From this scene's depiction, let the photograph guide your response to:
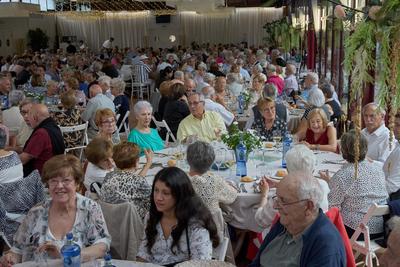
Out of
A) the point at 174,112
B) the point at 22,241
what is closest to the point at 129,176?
the point at 22,241

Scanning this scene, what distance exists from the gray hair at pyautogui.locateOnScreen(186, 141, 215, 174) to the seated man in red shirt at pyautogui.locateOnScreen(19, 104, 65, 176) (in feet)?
5.69

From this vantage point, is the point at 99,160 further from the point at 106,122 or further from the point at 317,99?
the point at 317,99

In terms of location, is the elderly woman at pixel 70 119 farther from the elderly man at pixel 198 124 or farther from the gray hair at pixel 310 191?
the gray hair at pixel 310 191

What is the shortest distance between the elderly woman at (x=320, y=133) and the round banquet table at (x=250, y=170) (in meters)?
0.10

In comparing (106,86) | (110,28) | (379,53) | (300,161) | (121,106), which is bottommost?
(121,106)

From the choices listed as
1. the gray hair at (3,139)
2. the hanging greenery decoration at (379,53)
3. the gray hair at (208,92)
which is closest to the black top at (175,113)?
the gray hair at (208,92)

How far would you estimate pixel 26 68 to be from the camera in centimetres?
1291

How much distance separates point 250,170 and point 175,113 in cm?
245

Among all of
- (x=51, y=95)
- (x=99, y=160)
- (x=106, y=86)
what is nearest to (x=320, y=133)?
(x=99, y=160)

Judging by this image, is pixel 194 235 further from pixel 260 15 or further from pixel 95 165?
pixel 260 15

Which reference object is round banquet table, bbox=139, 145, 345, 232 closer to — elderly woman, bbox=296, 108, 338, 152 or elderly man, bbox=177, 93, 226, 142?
elderly woman, bbox=296, 108, 338, 152

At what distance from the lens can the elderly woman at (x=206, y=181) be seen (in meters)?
3.68

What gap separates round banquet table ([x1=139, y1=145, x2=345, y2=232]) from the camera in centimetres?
407

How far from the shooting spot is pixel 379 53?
2.80m
